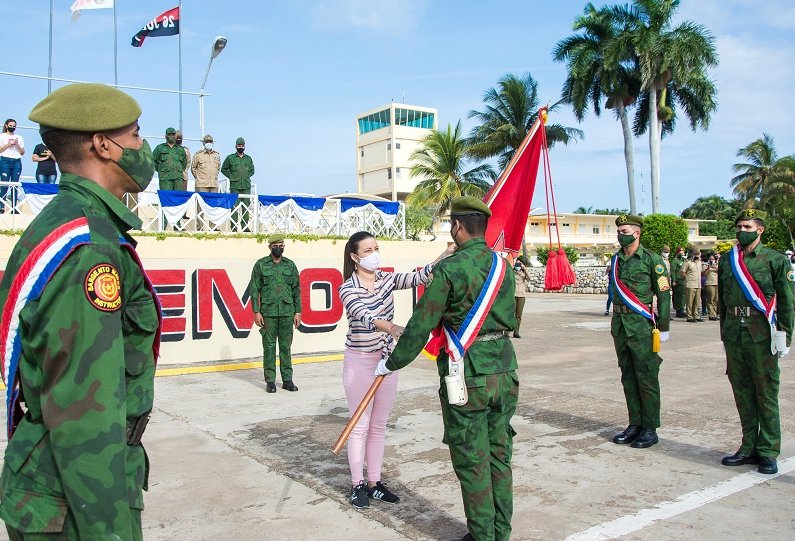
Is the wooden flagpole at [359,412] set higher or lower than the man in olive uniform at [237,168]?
lower

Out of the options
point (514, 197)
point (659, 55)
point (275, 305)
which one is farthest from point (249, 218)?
point (659, 55)

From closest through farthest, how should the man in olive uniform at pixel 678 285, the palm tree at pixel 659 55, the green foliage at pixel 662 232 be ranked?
the man in olive uniform at pixel 678 285 < the green foliage at pixel 662 232 < the palm tree at pixel 659 55

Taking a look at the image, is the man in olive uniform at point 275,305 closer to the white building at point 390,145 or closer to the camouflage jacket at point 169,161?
the camouflage jacket at point 169,161

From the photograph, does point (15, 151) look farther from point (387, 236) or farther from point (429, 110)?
point (429, 110)

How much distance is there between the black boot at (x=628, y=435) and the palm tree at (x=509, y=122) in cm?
3280

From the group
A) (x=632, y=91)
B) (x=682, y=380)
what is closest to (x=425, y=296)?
(x=682, y=380)

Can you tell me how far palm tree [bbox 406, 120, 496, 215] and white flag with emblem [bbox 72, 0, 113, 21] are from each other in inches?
979

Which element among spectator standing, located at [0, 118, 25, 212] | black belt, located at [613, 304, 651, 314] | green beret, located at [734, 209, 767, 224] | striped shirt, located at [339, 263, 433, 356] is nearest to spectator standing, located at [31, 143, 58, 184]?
spectator standing, located at [0, 118, 25, 212]

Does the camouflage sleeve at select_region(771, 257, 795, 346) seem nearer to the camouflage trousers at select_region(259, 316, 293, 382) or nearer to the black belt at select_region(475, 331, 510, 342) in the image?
the black belt at select_region(475, 331, 510, 342)

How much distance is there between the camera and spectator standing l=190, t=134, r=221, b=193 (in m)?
13.2

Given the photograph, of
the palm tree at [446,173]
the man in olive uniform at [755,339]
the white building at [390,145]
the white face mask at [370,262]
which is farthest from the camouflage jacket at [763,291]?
the white building at [390,145]

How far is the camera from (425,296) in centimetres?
370

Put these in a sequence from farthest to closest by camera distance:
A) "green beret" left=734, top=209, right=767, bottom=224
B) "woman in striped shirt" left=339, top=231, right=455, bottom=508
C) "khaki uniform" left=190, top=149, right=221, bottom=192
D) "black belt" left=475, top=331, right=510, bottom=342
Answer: "khaki uniform" left=190, top=149, right=221, bottom=192, "green beret" left=734, top=209, right=767, bottom=224, "woman in striped shirt" left=339, top=231, right=455, bottom=508, "black belt" left=475, top=331, right=510, bottom=342

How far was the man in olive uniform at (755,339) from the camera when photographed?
17.4 ft
